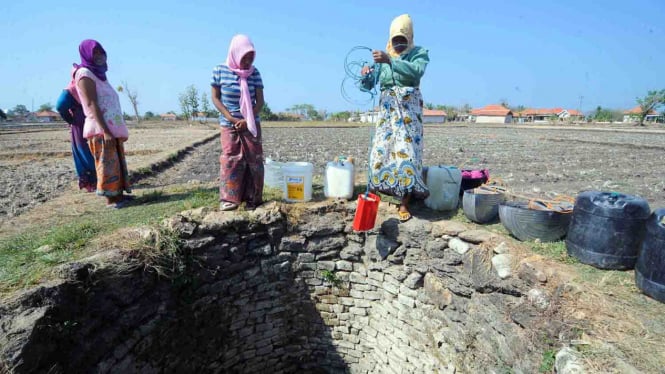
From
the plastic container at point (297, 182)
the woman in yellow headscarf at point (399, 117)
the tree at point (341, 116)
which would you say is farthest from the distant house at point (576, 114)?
the plastic container at point (297, 182)

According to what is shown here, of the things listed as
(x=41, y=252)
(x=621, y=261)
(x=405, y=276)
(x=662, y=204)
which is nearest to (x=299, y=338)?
(x=405, y=276)

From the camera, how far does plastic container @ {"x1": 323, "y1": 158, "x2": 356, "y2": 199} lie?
14.2ft

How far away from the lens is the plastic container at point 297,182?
4.28m

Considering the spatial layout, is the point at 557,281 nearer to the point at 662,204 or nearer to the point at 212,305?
the point at 212,305

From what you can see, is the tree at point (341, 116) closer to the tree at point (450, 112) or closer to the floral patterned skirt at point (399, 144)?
the tree at point (450, 112)

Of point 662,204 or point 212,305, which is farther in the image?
point 662,204

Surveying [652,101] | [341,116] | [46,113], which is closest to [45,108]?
[46,113]

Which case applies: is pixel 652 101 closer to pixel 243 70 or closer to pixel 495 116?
pixel 495 116

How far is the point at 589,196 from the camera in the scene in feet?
9.12

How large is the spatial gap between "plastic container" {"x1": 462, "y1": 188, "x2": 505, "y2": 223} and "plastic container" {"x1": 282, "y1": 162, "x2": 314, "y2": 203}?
1970 millimetres

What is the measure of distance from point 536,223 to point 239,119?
327 centimetres

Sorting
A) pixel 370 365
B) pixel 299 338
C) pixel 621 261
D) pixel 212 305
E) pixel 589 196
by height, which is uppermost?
pixel 589 196

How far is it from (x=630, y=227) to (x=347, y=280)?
3.00 m

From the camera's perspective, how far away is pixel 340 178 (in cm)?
438
